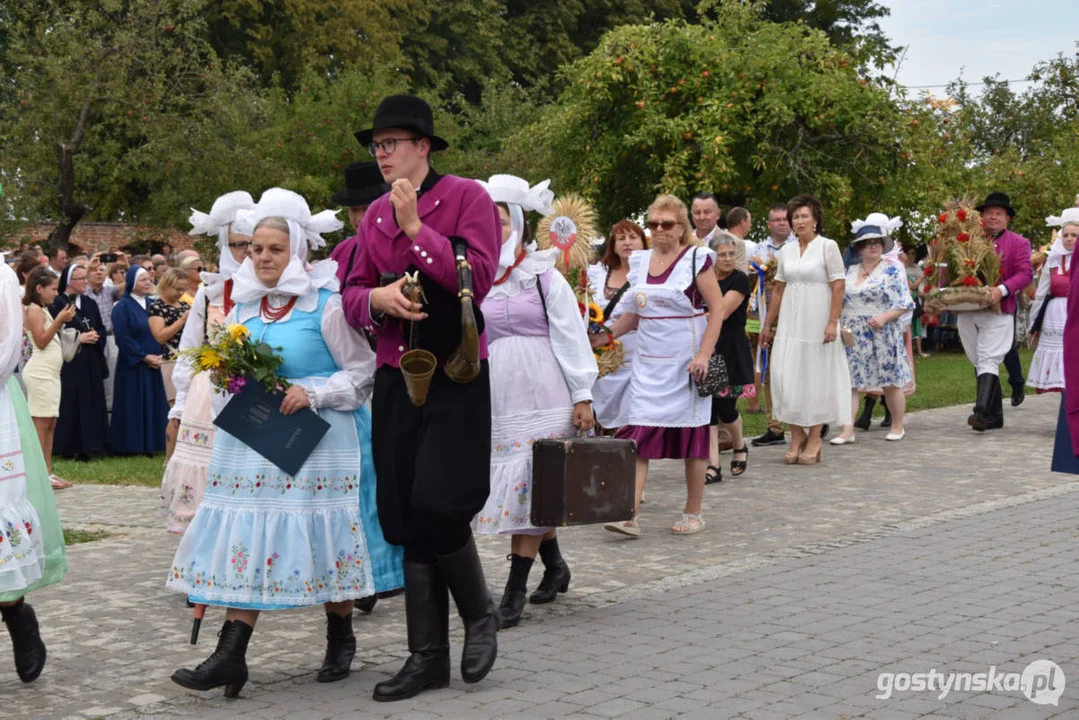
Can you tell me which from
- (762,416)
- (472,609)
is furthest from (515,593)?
(762,416)

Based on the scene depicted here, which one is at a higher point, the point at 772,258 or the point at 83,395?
the point at 772,258

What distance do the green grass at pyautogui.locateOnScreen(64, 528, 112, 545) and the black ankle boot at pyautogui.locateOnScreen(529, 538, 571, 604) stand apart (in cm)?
346

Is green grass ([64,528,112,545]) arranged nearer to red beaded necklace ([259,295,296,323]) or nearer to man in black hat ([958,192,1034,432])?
red beaded necklace ([259,295,296,323])

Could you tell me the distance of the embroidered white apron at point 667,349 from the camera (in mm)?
9047

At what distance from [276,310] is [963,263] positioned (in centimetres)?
1007

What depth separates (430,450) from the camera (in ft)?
17.8

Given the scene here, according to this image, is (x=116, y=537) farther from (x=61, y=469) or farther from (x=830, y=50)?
(x=830, y=50)

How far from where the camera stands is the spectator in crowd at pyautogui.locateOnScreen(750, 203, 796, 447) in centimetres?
1401

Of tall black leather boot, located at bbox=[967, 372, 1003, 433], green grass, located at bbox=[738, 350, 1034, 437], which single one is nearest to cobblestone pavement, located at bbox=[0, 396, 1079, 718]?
tall black leather boot, located at bbox=[967, 372, 1003, 433]

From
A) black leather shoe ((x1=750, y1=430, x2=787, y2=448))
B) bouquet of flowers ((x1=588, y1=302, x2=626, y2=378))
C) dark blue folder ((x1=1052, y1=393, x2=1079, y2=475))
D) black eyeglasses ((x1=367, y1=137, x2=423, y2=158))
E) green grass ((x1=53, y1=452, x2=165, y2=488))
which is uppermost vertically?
black eyeglasses ((x1=367, y1=137, x2=423, y2=158))

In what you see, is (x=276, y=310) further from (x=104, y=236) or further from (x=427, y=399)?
(x=104, y=236)

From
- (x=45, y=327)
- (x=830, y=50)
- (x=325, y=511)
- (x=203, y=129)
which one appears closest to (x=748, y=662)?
(x=325, y=511)

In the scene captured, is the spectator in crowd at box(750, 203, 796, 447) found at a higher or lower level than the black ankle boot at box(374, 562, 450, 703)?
higher

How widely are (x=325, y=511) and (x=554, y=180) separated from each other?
1964cm
